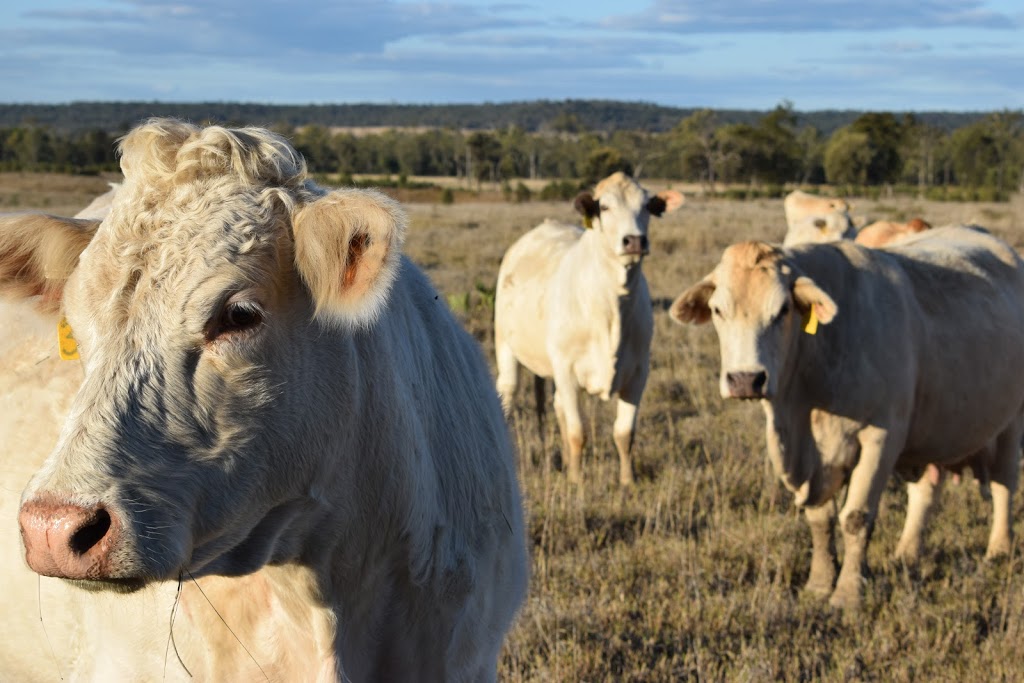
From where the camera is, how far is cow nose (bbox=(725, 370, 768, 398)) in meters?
5.14

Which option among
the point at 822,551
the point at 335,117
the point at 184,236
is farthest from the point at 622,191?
the point at 335,117

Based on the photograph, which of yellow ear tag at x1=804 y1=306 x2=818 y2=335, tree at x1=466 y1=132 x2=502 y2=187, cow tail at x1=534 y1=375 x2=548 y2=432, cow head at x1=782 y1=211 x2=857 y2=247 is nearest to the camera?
yellow ear tag at x1=804 y1=306 x2=818 y2=335

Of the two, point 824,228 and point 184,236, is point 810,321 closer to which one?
point 184,236

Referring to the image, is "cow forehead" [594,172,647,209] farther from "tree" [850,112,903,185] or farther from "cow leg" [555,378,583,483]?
"tree" [850,112,903,185]

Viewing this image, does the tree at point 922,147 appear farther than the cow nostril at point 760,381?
Yes

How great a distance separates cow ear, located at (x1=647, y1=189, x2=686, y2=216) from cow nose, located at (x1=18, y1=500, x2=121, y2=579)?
694 centimetres

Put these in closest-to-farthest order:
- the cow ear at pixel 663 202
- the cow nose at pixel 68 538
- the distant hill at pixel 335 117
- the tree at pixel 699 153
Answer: the cow nose at pixel 68 538
the cow ear at pixel 663 202
the tree at pixel 699 153
the distant hill at pixel 335 117

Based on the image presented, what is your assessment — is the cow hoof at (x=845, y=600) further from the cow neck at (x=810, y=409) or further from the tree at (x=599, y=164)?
the tree at (x=599, y=164)

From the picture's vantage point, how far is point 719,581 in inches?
206

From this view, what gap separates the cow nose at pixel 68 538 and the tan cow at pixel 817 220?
8.75 meters

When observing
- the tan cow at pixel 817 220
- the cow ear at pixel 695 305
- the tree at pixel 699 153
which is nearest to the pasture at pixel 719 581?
the cow ear at pixel 695 305

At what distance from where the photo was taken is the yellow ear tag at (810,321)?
5301 mm

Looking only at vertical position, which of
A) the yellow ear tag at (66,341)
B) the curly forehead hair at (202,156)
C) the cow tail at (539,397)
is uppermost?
the curly forehead hair at (202,156)

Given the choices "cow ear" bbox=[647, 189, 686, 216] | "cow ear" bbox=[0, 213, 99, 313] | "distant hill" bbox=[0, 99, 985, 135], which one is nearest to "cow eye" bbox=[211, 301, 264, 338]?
"cow ear" bbox=[0, 213, 99, 313]
